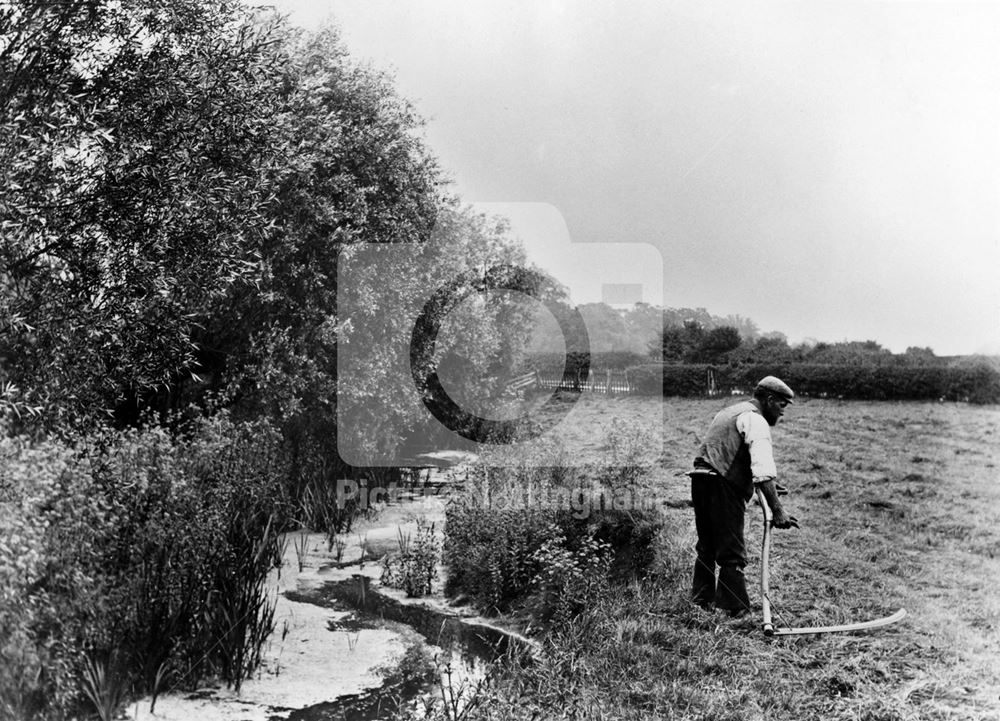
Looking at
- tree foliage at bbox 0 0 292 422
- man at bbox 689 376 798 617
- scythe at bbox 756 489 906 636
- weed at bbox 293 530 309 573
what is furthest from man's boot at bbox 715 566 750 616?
tree foliage at bbox 0 0 292 422

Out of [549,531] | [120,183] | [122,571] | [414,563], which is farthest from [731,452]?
[120,183]

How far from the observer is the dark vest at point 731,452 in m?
5.91

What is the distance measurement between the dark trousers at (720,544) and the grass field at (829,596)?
15 cm

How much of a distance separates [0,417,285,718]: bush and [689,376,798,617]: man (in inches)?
132

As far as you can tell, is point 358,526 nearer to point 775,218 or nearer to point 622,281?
point 622,281

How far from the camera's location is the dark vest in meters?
5.91

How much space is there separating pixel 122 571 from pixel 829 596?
5.44m

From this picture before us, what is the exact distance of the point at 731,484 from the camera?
5.99 m

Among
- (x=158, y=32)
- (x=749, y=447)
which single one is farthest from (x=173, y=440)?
(x=749, y=447)

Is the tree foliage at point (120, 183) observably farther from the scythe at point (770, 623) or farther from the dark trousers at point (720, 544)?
the scythe at point (770, 623)

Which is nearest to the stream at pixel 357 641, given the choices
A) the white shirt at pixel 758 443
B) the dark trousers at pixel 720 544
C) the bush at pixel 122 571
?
the bush at pixel 122 571

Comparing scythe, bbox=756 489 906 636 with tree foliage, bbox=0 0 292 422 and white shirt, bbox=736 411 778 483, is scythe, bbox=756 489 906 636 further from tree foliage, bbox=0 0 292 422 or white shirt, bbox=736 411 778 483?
tree foliage, bbox=0 0 292 422

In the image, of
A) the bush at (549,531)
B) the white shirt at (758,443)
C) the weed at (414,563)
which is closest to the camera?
the white shirt at (758,443)

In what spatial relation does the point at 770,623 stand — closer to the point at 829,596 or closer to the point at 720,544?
the point at 720,544
